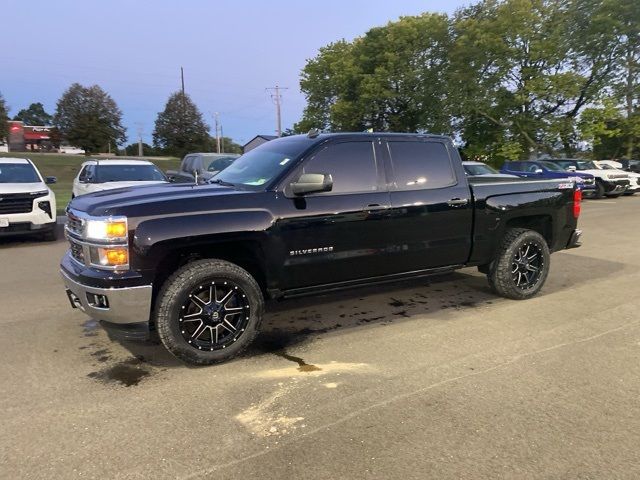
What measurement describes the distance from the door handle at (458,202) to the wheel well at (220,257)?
2164 mm

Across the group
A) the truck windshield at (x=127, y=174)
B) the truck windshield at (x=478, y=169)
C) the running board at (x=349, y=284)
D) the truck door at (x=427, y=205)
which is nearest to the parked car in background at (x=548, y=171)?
the truck windshield at (x=478, y=169)

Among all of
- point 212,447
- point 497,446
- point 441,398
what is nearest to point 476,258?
point 441,398

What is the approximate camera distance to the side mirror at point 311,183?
4.32m

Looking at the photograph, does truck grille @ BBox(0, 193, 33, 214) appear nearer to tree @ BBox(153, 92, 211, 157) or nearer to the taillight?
the taillight

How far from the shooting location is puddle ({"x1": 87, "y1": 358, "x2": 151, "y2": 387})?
3.88 metres

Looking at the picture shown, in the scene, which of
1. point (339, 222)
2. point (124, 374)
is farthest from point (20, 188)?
point (339, 222)

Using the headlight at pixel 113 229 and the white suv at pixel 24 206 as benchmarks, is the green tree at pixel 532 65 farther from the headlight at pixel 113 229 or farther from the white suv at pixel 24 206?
the headlight at pixel 113 229

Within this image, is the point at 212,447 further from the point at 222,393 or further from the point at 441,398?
the point at 441,398

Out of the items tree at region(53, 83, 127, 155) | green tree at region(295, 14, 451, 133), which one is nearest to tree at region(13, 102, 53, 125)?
tree at region(53, 83, 127, 155)

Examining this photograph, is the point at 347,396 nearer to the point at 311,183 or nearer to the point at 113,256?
the point at 311,183

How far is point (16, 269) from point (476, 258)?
6882 mm

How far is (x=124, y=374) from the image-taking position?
4.01m

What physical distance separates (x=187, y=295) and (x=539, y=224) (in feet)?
14.7

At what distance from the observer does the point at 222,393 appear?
145 inches
